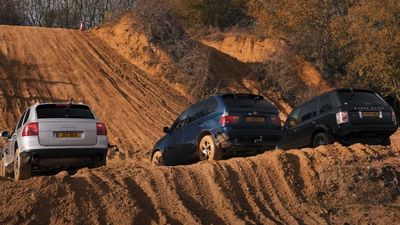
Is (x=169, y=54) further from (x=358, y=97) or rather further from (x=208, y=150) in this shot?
(x=208, y=150)

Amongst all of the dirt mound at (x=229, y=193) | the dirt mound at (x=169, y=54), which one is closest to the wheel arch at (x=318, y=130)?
the dirt mound at (x=229, y=193)

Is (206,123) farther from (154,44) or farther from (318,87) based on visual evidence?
(318,87)

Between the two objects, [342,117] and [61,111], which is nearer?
[61,111]

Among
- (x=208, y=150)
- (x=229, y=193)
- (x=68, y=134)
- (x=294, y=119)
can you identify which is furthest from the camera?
(x=294, y=119)

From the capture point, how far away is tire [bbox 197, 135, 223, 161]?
38.6ft

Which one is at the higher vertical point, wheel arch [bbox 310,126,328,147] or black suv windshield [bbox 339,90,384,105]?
black suv windshield [bbox 339,90,384,105]

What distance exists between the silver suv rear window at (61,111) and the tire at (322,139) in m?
5.55

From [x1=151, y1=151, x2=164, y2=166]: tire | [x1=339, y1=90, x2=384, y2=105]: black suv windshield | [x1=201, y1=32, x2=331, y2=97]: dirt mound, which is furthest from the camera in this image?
[x1=201, y1=32, x2=331, y2=97]: dirt mound

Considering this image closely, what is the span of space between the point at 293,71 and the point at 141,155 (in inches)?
644

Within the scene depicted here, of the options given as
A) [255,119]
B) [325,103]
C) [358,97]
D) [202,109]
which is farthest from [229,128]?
[358,97]

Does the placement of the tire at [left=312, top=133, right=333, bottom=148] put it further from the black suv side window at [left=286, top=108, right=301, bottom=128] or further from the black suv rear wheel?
the black suv side window at [left=286, top=108, right=301, bottom=128]

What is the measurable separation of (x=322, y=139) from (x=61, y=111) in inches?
245

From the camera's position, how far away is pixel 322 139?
44.1ft

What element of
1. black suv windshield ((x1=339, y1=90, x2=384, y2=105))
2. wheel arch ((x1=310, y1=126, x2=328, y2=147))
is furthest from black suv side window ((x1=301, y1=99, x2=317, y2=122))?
black suv windshield ((x1=339, y1=90, x2=384, y2=105))
